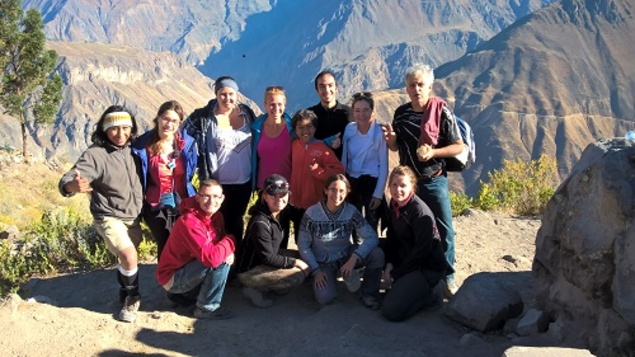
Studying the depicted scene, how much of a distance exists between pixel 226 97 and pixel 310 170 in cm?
126

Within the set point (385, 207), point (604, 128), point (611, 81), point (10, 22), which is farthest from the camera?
point (611, 81)

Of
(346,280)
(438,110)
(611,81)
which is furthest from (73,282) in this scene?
(611,81)

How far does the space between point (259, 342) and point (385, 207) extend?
6.93ft

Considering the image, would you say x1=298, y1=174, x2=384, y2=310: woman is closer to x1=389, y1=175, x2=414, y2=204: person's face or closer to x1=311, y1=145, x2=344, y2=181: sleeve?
x1=311, y1=145, x2=344, y2=181: sleeve

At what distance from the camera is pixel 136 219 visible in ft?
20.2

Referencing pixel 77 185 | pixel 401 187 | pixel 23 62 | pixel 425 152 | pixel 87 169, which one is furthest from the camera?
pixel 23 62

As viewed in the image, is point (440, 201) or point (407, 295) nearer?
point (407, 295)

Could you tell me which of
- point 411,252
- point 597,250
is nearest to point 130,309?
point 411,252

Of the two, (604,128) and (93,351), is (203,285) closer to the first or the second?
(93,351)

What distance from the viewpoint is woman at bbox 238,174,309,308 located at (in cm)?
626

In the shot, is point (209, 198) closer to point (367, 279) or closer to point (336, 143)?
point (336, 143)

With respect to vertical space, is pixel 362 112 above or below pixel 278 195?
above

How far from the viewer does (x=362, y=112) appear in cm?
636

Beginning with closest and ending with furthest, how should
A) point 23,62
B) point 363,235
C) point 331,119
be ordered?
point 363,235
point 331,119
point 23,62
